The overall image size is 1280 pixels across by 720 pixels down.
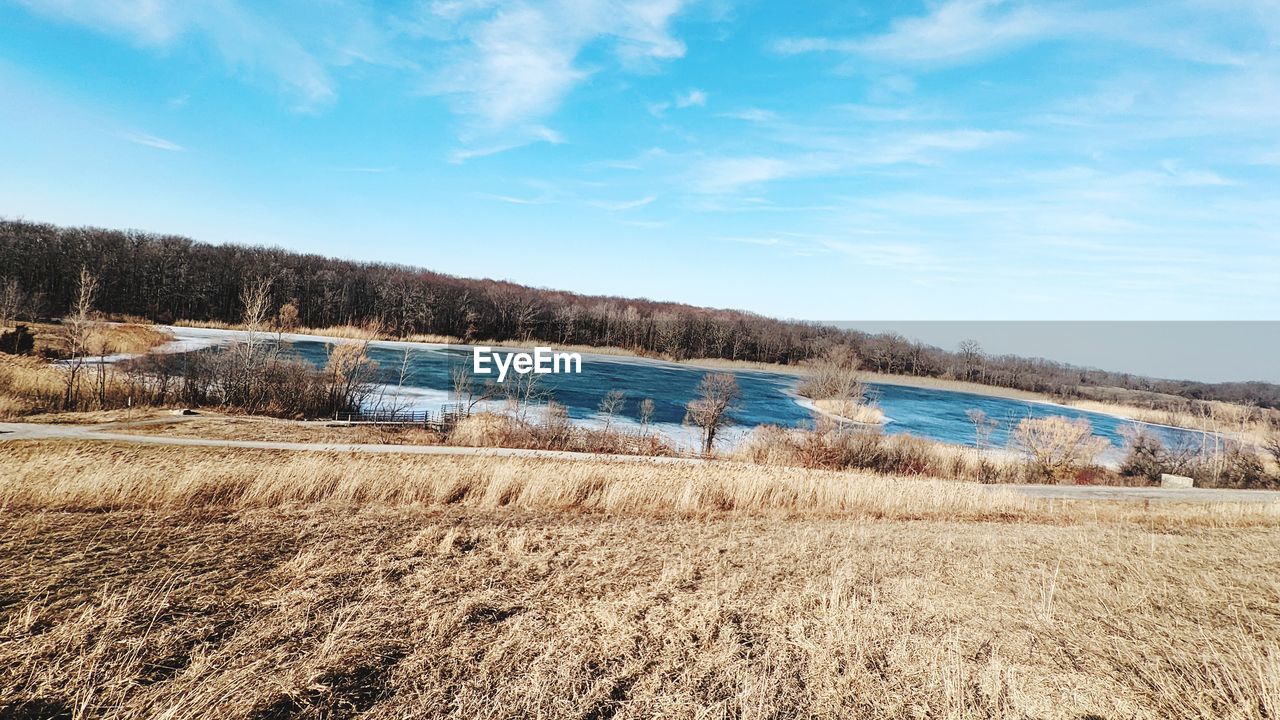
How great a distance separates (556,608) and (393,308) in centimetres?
10386

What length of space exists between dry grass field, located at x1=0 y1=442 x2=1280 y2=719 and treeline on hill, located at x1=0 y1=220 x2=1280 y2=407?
70218 millimetres

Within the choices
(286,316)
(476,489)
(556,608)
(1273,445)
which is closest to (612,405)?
(476,489)

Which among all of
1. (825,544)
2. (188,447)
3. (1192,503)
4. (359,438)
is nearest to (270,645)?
(825,544)

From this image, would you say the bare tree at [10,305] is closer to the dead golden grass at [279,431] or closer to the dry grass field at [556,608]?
the dead golden grass at [279,431]

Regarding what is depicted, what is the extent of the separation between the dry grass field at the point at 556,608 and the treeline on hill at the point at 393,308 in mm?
70218

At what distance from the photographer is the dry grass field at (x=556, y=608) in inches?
156

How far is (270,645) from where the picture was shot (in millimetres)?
4336

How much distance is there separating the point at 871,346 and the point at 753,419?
102 metres

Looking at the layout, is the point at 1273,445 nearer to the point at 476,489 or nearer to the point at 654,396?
the point at 654,396

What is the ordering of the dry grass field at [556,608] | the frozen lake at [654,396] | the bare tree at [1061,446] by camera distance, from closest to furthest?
the dry grass field at [556,608], the bare tree at [1061,446], the frozen lake at [654,396]

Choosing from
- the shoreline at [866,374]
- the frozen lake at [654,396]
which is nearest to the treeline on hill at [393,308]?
the shoreline at [866,374]

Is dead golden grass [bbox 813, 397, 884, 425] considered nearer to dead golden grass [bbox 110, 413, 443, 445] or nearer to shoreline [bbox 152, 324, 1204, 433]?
dead golden grass [bbox 110, 413, 443, 445]

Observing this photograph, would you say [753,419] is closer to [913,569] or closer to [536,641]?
[913,569]

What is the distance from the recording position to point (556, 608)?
5.37 metres
